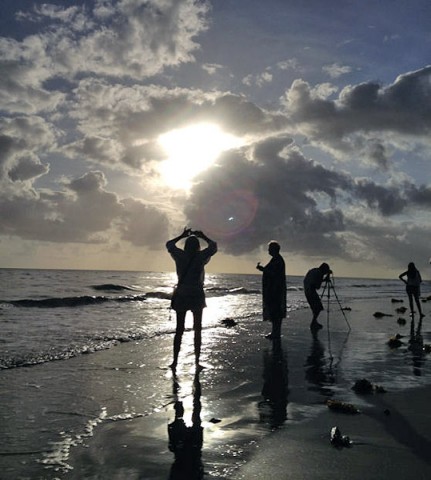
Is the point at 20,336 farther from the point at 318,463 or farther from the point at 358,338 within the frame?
the point at 318,463

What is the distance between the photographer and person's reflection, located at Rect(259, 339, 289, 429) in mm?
5652

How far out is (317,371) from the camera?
8.52 meters

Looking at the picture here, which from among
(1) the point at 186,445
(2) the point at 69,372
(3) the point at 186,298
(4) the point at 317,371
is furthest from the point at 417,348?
(1) the point at 186,445

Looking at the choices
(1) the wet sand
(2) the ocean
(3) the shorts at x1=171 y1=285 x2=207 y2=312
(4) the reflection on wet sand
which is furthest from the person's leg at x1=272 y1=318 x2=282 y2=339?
(3) the shorts at x1=171 y1=285 x2=207 y2=312

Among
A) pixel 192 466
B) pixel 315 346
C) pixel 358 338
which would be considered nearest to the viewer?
pixel 192 466

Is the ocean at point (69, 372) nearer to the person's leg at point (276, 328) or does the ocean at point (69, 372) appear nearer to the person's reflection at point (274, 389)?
the person's reflection at point (274, 389)

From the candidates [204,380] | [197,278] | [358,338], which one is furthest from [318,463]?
[358,338]

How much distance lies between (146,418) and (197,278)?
3231 mm

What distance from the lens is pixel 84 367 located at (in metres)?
9.09

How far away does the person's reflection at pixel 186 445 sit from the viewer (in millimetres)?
3926

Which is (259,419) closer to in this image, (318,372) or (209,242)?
(318,372)

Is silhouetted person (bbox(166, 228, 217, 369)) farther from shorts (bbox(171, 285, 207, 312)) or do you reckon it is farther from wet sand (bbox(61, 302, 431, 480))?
wet sand (bbox(61, 302, 431, 480))

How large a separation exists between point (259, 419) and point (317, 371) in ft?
10.9

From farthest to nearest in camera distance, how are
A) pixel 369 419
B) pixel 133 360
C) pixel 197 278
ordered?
pixel 133 360
pixel 197 278
pixel 369 419
